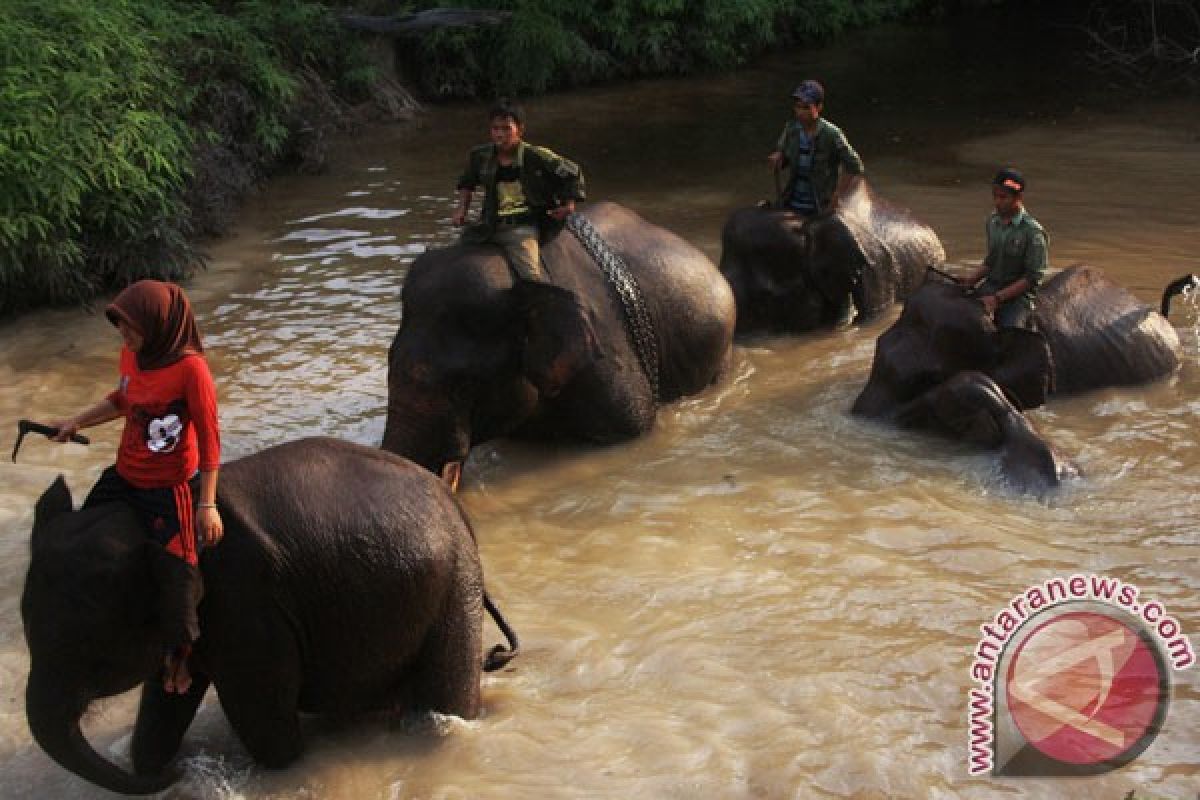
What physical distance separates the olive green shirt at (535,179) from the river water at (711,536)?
1278 mm

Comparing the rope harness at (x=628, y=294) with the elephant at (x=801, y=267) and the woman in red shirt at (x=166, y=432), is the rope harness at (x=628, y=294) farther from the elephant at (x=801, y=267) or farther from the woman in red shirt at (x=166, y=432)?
the woman in red shirt at (x=166, y=432)

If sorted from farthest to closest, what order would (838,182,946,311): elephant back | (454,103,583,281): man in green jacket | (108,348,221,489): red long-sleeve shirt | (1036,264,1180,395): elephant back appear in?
(838,182,946,311): elephant back
(1036,264,1180,395): elephant back
(454,103,583,281): man in green jacket
(108,348,221,489): red long-sleeve shirt

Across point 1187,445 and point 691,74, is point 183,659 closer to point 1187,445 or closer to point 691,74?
point 1187,445

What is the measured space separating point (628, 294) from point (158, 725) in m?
3.80

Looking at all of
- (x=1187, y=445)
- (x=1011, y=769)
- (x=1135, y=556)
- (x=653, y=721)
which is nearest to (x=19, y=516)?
(x=653, y=721)

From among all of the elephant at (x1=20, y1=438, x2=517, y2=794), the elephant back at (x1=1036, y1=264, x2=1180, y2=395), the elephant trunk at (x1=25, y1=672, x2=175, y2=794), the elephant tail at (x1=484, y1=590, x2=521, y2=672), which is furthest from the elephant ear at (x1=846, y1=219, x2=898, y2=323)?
the elephant trunk at (x1=25, y1=672, x2=175, y2=794)

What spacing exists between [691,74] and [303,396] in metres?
13.1

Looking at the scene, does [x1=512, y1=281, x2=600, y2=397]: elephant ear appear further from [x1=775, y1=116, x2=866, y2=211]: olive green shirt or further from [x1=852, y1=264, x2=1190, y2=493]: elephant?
[x1=775, y1=116, x2=866, y2=211]: olive green shirt

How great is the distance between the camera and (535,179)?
23.5ft

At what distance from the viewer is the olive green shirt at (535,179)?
7.11 meters

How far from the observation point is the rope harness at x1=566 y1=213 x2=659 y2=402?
7340 millimetres

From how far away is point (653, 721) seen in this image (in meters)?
4.67

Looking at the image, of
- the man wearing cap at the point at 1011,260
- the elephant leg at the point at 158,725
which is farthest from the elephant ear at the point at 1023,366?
the elephant leg at the point at 158,725

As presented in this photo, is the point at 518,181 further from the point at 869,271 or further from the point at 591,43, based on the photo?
the point at 591,43
